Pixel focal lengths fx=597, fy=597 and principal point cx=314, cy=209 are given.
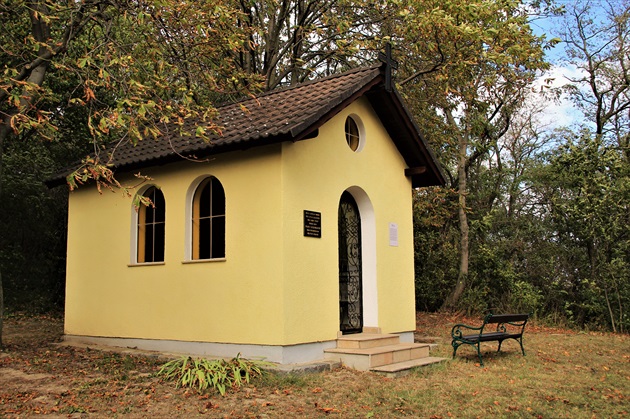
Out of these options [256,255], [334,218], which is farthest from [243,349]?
[334,218]

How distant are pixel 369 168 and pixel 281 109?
2043 millimetres

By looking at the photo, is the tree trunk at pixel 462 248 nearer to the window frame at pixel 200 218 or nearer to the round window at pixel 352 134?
the round window at pixel 352 134

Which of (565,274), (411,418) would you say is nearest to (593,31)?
(565,274)

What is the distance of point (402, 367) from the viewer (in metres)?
9.07

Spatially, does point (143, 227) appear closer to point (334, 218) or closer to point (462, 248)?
point (334, 218)

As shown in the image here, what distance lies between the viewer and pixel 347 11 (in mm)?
16906

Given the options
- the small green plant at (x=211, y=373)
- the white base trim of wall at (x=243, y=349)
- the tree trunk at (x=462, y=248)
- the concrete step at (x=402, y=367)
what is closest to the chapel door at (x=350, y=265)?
the white base trim of wall at (x=243, y=349)

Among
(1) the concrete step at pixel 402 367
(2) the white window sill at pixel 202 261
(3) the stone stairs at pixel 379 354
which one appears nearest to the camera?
(1) the concrete step at pixel 402 367

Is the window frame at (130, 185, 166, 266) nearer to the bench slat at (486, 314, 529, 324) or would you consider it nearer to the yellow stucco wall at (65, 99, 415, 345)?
the yellow stucco wall at (65, 99, 415, 345)

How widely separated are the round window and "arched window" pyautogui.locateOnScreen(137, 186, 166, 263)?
11.9 feet

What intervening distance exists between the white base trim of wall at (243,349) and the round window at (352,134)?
11.7 feet

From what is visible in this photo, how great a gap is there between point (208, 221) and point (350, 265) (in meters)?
2.75

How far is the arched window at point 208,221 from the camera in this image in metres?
10.1

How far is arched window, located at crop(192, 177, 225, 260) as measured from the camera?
33.0 ft
